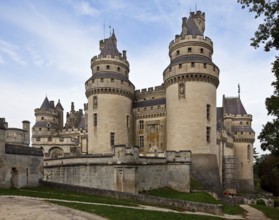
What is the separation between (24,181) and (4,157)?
2764mm

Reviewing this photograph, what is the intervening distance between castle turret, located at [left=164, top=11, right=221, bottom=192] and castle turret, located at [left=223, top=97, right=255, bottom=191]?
16.3m

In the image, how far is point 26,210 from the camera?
49.1ft

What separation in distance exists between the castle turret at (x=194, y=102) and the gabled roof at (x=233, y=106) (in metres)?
16.4

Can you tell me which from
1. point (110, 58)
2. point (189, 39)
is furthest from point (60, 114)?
point (189, 39)

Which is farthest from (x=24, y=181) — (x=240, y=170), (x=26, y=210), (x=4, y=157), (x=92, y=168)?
(x=240, y=170)

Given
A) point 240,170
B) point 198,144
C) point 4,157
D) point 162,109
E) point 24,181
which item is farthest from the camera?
point 240,170

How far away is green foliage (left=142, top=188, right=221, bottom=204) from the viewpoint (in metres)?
28.0

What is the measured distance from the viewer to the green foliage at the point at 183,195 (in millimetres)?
28000

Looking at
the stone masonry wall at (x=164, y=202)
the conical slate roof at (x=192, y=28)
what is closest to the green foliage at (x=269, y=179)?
the conical slate roof at (x=192, y=28)

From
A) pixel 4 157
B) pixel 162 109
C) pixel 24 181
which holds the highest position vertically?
pixel 162 109

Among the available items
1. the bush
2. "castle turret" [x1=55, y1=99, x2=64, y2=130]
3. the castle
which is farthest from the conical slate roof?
"castle turret" [x1=55, y1=99, x2=64, y2=130]

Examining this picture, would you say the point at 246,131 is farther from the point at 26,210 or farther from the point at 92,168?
the point at 26,210

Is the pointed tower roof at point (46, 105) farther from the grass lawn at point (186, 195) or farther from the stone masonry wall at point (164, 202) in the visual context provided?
the stone masonry wall at point (164, 202)

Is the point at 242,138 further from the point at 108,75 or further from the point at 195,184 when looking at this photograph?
the point at 108,75
